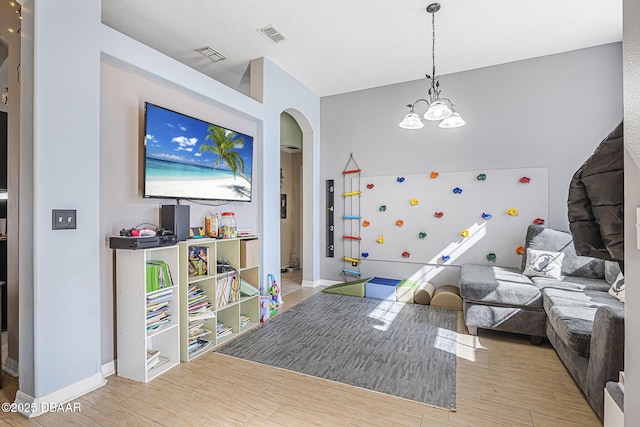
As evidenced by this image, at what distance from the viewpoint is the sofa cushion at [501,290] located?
8.99 feet

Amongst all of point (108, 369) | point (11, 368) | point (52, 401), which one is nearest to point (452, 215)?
point (108, 369)

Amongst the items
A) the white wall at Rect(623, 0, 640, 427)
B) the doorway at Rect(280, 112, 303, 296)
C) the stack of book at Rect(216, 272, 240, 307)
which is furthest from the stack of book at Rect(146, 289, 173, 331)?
the doorway at Rect(280, 112, 303, 296)

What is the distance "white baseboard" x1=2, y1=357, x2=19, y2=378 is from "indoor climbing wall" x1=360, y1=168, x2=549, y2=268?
3.83 m

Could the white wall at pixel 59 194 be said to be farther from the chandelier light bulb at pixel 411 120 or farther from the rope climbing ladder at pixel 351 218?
the rope climbing ladder at pixel 351 218

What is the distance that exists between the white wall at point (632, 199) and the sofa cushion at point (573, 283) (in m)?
2.29

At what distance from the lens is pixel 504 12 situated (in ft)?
9.49

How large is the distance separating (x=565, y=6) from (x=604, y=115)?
57.9 inches

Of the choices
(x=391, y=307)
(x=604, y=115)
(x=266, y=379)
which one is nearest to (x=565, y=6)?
(x=604, y=115)

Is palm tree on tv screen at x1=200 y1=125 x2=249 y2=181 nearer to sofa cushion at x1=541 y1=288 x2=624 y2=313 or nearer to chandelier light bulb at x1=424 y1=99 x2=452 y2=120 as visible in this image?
chandelier light bulb at x1=424 y1=99 x2=452 y2=120

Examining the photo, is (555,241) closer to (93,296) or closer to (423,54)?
(423,54)

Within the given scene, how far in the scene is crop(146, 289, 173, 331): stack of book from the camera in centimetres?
218

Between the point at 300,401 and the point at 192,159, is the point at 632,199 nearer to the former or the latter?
the point at 300,401

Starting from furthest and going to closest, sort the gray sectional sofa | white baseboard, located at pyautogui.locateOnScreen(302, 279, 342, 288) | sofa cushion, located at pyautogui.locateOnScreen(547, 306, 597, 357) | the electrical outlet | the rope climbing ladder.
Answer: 1. white baseboard, located at pyautogui.locateOnScreen(302, 279, 342, 288)
2. the rope climbing ladder
3. sofa cushion, located at pyautogui.locateOnScreen(547, 306, 597, 357)
4. the electrical outlet
5. the gray sectional sofa

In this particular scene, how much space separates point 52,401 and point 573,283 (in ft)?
13.5
